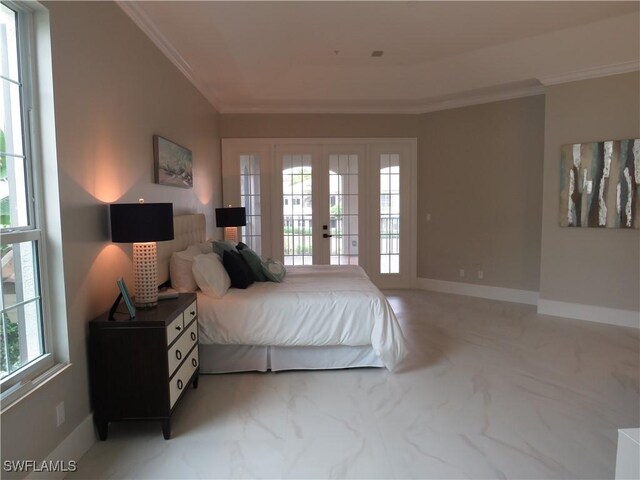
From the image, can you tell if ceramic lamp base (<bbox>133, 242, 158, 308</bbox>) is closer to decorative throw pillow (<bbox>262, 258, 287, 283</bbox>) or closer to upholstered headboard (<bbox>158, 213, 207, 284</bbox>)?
upholstered headboard (<bbox>158, 213, 207, 284</bbox>)

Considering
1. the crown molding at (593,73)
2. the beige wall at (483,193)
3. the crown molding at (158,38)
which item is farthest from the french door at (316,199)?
the crown molding at (593,73)

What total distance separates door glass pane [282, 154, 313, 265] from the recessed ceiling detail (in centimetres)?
88

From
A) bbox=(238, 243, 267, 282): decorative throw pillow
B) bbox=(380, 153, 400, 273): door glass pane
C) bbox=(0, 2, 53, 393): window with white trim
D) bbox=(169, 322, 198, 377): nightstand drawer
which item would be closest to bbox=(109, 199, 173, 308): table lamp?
bbox=(169, 322, 198, 377): nightstand drawer

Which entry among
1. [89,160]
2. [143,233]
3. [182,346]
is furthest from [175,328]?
[89,160]

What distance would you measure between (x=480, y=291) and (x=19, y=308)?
5487 millimetres

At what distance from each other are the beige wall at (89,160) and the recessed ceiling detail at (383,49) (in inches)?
16.9

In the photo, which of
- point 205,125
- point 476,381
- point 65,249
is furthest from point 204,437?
point 205,125

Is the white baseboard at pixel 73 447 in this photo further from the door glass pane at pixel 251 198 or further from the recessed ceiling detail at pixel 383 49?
the door glass pane at pixel 251 198

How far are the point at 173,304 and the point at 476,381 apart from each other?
2.33 m

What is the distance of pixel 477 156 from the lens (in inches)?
227

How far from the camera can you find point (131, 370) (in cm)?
228

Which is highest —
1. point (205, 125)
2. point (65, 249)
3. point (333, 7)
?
point (333, 7)

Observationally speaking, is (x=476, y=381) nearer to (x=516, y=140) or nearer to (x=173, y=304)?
(x=173, y=304)

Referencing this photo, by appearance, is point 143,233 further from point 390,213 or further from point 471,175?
point 471,175
